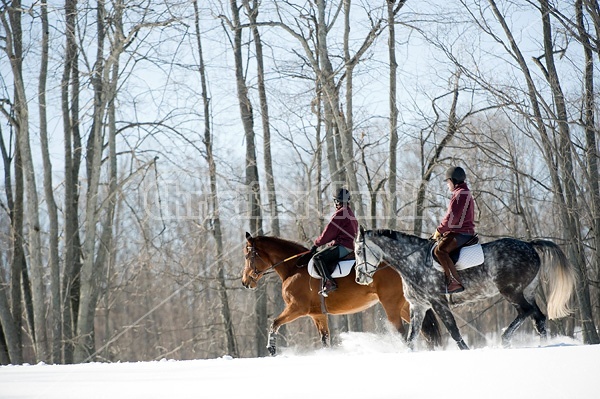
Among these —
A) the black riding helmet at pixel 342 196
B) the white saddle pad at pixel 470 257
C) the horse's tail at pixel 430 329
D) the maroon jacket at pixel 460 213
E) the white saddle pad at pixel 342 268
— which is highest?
the black riding helmet at pixel 342 196

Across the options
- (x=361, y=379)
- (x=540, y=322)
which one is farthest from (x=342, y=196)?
(x=361, y=379)

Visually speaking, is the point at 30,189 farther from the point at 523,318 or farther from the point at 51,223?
the point at 523,318

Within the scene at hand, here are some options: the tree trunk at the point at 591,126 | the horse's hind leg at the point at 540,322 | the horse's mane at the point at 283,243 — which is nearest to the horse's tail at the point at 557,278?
the horse's hind leg at the point at 540,322

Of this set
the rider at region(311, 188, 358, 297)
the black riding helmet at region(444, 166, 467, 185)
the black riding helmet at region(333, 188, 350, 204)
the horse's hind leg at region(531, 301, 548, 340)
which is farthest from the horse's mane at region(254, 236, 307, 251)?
the horse's hind leg at region(531, 301, 548, 340)

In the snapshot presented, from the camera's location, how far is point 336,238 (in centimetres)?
1176

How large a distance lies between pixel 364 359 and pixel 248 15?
12840 mm

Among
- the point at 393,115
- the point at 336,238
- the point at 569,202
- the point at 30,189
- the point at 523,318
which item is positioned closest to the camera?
the point at 523,318

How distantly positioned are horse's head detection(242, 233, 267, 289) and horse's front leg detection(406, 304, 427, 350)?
377 cm

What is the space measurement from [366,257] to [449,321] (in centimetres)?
164

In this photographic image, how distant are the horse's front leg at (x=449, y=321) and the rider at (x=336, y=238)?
2.42 metres

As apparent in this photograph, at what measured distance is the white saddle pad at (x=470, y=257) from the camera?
9555mm

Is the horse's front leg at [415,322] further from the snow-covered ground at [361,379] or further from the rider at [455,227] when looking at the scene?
the snow-covered ground at [361,379]

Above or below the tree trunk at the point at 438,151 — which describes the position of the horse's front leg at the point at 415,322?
below

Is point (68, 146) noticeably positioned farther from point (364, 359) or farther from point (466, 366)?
point (466, 366)
